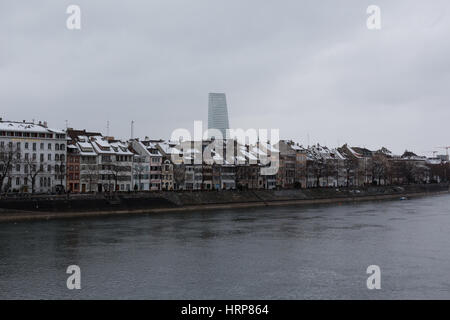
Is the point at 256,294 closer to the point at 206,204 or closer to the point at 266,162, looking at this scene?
the point at 206,204

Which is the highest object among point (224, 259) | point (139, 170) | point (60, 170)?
point (139, 170)

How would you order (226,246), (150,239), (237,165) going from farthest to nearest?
(237,165) → (150,239) → (226,246)

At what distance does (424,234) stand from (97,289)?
107 ft

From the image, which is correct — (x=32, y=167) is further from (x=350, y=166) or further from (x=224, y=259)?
Answer: (x=350, y=166)

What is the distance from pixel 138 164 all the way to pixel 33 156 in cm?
2018

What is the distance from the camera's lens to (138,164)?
9531 cm

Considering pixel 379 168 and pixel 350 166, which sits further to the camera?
pixel 379 168

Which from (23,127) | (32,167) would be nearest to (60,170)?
(32,167)

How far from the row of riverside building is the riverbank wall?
6.35 metres

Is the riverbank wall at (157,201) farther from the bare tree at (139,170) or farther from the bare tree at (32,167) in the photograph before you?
the bare tree at (139,170)

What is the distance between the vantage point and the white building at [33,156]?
253 ft

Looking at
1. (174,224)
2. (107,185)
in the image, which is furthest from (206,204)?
(174,224)

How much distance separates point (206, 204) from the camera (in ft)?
269

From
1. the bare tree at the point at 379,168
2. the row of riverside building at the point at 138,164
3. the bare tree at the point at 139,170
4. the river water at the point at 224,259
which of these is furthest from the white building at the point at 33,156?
the bare tree at the point at 379,168
